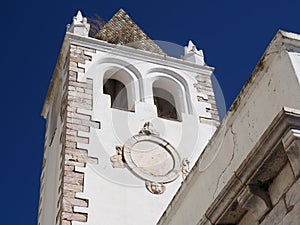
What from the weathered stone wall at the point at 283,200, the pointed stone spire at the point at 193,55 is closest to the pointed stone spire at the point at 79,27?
the pointed stone spire at the point at 193,55

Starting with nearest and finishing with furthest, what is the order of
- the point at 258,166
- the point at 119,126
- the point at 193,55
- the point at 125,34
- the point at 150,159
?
1. the point at 258,166
2. the point at 150,159
3. the point at 119,126
4. the point at 193,55
5. the point at 125,34

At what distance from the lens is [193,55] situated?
42.9 feet

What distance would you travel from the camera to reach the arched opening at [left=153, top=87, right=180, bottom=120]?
12.3 m

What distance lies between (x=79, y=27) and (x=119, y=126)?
3.11 m

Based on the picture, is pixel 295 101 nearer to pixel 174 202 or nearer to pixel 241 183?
pixel 241 183

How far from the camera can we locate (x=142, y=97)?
11.4 m

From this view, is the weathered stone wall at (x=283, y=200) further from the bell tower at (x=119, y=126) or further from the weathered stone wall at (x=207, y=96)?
the weathered stone wall at (x=207, y=96)

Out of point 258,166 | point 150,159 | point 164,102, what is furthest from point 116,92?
point 258,166

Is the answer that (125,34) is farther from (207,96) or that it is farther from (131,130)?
(131,130)

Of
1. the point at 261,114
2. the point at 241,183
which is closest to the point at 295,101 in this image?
the point at 261,114

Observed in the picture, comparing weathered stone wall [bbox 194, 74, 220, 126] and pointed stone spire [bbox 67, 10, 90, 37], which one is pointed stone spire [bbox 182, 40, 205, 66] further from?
pointed stone spire [bbox 67, 10, 90, 37]

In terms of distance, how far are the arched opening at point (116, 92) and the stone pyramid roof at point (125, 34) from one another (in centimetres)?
94

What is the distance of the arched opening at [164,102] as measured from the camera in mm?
12305

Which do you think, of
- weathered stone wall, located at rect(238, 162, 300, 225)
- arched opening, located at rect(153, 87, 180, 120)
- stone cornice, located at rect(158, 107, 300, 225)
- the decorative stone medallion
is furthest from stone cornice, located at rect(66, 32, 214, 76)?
weathered stone wall, located at rect(238, 162, 300, 225)
